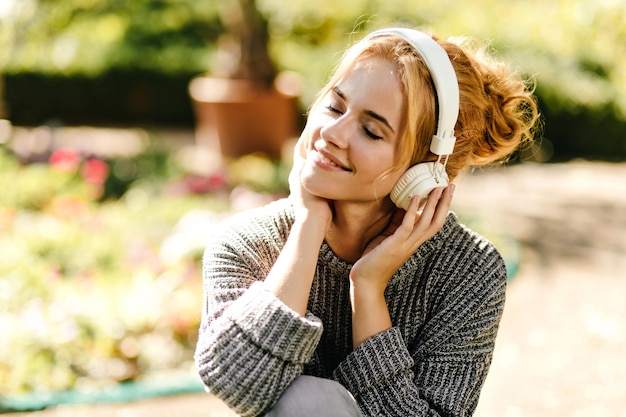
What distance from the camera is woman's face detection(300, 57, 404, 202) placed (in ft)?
7.08

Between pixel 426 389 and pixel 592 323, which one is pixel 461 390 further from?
pixel 592 323

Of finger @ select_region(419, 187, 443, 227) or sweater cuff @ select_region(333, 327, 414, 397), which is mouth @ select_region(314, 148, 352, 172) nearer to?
finger @ select_region(419, 187, 443, 227)

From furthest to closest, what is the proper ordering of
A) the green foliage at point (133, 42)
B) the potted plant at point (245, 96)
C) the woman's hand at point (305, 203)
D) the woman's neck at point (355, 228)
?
1. the green foliage at point (133, 42)
2. the potted plant at point (245, 96)
3. the woman's neck at point (355, 228)
4. the woman's hand at point (305, 203)

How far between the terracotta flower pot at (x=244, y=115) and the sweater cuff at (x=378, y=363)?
7389 mm

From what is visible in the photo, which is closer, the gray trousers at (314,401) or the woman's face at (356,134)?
the gray trousers at (314,401)

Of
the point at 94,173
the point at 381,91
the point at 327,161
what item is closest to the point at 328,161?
the point at 327,161

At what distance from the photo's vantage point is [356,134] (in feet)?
7.11

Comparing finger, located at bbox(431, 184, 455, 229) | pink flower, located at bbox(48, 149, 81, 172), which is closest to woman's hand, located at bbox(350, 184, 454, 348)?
finger, located at bbox(431, 184, 455, 229)

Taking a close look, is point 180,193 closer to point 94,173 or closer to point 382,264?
point 94,173

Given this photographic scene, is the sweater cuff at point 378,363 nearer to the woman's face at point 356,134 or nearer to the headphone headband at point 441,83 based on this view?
the woman's face at point 356,134

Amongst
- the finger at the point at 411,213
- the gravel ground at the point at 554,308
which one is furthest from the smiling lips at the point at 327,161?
the gravel ground at the point at 554,308

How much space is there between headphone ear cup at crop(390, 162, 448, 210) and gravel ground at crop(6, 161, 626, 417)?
1295mm

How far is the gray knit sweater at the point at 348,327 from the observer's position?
2.04 metres

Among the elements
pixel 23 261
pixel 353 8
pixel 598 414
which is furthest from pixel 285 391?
pixel 353 8
